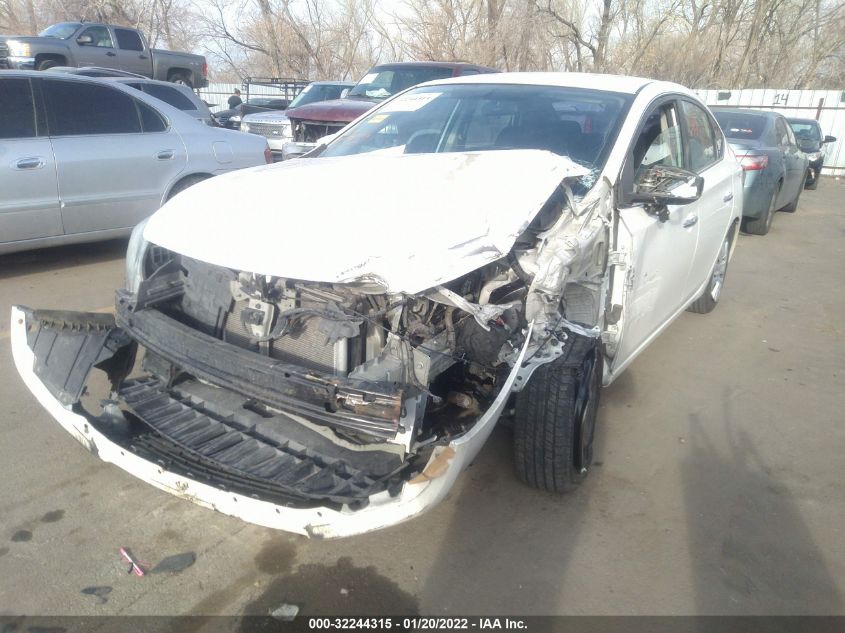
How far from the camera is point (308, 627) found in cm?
228

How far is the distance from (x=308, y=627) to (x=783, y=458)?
2.56 m

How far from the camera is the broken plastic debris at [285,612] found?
2.30 metres

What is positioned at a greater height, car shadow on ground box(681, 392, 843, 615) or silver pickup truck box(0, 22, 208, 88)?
silver pickup truck box(0, 22, 208, 88)

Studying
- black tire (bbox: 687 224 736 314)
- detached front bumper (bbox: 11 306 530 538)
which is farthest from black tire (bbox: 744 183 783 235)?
detached front bumper (bbox: 11 306 530 538)

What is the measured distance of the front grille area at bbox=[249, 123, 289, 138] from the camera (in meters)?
11.1

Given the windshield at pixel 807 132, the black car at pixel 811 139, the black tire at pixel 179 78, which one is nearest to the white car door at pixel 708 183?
the black car at pixel 811 139

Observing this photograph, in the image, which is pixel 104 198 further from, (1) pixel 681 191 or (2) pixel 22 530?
(1) pixel 681 191

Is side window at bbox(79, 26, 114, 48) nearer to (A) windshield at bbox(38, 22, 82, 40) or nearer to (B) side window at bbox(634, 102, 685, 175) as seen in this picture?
(A) windshield at bbox(38, 22, 82, 40)

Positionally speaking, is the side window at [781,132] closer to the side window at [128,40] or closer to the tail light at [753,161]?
the tail light at [753,161]

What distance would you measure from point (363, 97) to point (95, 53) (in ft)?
31.5

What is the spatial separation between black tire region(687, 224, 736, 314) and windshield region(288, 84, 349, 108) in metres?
8.38

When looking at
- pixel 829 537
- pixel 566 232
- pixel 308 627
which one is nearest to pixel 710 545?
pixel 829 537

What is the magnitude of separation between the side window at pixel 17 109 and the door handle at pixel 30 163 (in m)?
0.22

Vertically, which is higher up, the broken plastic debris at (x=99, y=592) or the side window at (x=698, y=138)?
the side window at (x=698, y=138)
